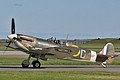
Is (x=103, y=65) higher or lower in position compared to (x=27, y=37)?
lower

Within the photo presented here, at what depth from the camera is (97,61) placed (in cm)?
3472

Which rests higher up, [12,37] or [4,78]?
[12,37]

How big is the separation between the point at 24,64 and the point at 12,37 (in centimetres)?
224

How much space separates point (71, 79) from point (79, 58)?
11225 mm

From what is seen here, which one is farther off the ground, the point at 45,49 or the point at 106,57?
the point at 45,49

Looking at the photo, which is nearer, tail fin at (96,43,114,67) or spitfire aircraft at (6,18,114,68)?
spitfire aircraft at (6,18,114,68)

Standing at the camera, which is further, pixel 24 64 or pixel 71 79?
pixel 24 64

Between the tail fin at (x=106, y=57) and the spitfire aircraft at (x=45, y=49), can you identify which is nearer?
the spitfire aircraft at (x=45, y=49)

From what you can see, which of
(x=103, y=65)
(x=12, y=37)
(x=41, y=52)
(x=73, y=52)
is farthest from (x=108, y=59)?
(x=12, y=37)

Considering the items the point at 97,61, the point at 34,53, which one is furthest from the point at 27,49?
the point at 97,61

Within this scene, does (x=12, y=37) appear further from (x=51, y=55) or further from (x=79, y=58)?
(x=79, y=58)

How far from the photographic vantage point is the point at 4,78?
2245 cm

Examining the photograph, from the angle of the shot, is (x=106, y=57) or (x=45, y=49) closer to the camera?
(x=45, y=49)

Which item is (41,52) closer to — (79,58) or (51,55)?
(51,55)
